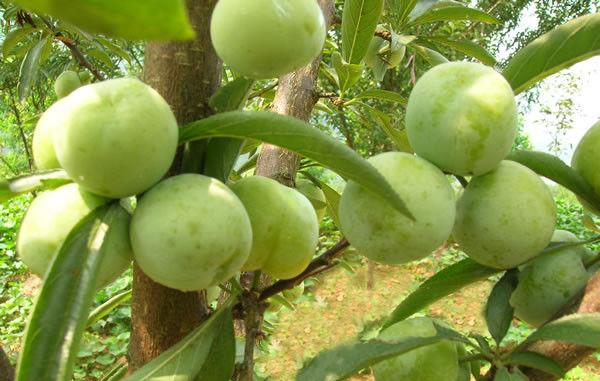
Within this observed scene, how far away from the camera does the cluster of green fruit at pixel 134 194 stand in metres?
0.49

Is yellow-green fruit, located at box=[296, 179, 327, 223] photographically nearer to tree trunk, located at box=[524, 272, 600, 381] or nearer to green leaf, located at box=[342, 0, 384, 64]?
green leaf, located at box=[342, 0, 384, 64]

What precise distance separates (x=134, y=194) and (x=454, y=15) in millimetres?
1180

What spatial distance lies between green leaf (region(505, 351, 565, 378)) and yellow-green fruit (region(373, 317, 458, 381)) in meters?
0.09

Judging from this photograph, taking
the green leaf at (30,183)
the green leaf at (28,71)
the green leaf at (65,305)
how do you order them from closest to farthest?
the green leaf at (65,305)
the green leaf at (30,183)
the green leaf at (28,71)

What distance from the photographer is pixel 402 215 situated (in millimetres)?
579

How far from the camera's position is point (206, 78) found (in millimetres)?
632

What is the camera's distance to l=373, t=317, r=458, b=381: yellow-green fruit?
72cm

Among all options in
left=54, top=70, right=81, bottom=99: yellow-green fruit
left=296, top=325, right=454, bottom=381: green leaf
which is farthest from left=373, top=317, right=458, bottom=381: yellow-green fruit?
left=54, top=70, right=81, bottom=99: yellow-green fruit

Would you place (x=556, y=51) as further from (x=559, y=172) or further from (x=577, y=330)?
(x=577, y=330)

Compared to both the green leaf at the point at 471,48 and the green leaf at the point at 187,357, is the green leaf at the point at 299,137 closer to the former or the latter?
the green leaf at the point at 187,357

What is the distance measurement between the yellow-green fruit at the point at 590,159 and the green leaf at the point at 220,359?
1.68 ft

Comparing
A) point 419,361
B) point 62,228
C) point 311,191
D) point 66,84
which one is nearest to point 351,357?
point 419,361

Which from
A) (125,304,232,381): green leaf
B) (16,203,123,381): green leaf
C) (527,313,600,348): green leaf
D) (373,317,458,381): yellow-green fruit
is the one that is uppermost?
(16,203,123,381): green leaf

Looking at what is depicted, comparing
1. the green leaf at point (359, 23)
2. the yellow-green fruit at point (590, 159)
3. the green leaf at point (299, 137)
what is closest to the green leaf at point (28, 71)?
the green leaf at point (359, 23)
